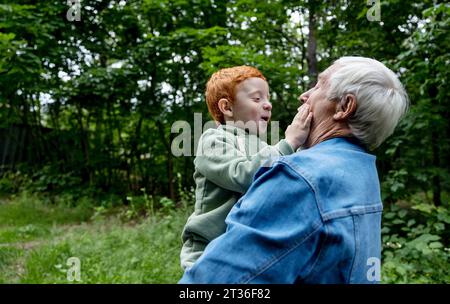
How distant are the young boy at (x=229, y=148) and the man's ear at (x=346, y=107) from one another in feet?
0.33

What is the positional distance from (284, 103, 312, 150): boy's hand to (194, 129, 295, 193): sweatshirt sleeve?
0.07ft

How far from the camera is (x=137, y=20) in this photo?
26.9 feet

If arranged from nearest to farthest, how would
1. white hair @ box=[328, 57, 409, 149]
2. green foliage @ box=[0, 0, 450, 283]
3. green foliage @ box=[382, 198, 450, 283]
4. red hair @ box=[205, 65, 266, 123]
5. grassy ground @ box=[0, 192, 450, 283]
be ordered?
white hair @ box=[328, 57, 409, 149], red hair @ box=[205, 65, 266, 123], green foliage @ box=[382, 198, 450, 283], grassy ground @ box=[0, 192, 450, 283], green foliage @ box=[0, 0, 450, 283]

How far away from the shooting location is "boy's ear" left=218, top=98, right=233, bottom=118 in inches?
60.6

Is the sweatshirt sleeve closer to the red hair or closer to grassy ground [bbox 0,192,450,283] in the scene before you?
the red hair

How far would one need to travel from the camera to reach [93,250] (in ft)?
16.6

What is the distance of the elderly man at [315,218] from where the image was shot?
887 mm

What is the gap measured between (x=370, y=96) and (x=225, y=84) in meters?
0.62

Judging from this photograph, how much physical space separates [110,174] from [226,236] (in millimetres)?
9713

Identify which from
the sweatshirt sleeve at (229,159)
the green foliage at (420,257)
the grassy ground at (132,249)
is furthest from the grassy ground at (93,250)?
the sweatshirt sleeve at (229,159)

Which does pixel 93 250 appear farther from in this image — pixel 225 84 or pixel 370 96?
pixel 370 96

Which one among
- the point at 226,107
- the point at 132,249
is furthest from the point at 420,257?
the point at 226,107

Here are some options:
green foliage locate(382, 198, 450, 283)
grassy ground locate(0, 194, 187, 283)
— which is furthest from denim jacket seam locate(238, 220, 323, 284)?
grassy ground locate(0, 194, 187, 283)
